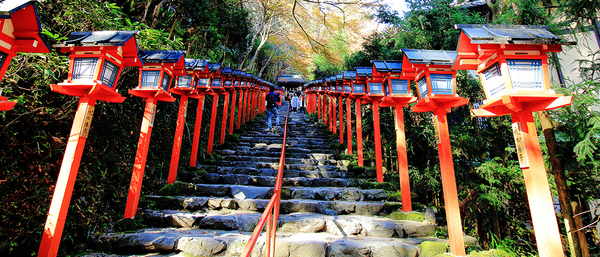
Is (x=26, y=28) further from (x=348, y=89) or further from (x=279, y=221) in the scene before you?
(x=348, y=89)

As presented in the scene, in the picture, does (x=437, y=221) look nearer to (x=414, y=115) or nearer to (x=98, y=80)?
(x=414, y=115)

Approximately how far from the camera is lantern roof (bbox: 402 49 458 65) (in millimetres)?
3863

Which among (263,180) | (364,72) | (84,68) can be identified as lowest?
(263,180)

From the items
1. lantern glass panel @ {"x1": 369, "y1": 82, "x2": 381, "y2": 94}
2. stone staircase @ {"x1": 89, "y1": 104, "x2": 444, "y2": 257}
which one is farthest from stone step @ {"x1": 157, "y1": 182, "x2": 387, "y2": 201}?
lantern glass panel @ {"x1": 369, "y1": 82, "x2": 381, "y2": 94}

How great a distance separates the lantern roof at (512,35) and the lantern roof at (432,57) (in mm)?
880

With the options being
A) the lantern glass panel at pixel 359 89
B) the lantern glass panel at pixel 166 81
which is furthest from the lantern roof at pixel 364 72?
the lantern glass panel at pixel 166 81

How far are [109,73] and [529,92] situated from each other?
4.88 metres

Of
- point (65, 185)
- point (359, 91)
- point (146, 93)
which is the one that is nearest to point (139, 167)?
point (146, 93)

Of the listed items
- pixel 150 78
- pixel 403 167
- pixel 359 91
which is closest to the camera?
pixel 150 78

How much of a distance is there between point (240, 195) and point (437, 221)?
3.89 meters

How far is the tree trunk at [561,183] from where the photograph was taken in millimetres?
4371

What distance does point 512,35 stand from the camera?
2.70 meters

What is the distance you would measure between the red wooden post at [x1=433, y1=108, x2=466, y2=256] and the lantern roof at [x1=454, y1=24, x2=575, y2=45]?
134cm

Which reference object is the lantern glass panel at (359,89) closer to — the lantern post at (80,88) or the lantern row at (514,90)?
the lantern row at (514,90)
